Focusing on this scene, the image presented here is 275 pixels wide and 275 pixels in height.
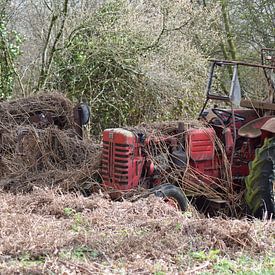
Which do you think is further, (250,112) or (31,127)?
(31,127)

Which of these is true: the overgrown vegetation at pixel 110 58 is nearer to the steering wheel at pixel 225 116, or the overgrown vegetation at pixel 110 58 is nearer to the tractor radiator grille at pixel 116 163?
the steering wheel at pixel 225 116

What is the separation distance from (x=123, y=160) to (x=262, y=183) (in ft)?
5.38

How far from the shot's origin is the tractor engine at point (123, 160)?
23.4 feet

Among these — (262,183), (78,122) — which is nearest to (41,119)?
(78,122)

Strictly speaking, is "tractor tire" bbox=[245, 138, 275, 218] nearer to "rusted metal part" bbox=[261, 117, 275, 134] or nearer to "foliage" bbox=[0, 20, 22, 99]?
"rusted metal part" bbox=[261, 117, 275, 134]

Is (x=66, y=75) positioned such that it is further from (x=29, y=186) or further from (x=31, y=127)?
(x=29, y=186)

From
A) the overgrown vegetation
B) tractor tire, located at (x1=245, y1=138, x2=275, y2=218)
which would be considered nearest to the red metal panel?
tractor tire, located at (x1=245, y1=138, x2=275, y2=218)

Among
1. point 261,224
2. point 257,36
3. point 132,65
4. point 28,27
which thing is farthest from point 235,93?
point 257,36

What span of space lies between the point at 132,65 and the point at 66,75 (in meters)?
1.38

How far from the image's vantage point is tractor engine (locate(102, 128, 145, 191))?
713 cm

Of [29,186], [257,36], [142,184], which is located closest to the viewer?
[142,184]

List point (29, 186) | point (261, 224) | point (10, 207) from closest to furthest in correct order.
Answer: point (261, 224) → point (10, 207) → point (29, 186)

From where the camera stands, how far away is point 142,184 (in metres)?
7.26

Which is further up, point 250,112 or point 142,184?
point 250,112
